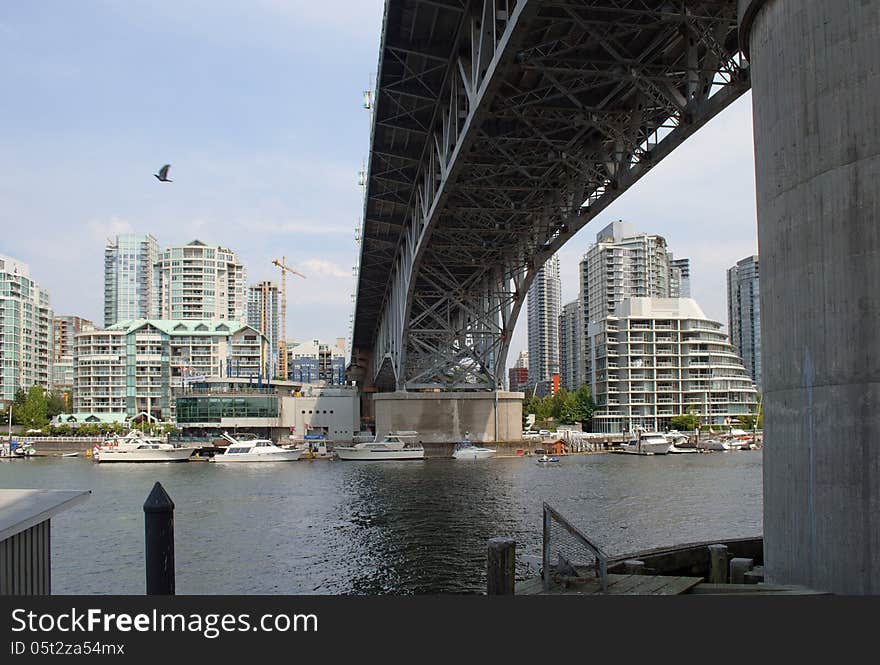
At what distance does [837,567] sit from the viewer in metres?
9.74

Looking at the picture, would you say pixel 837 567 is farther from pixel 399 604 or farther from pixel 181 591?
pixel 181 591

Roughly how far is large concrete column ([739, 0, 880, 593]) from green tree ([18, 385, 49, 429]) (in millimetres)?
123248

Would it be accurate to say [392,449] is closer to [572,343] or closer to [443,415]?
[443,415]

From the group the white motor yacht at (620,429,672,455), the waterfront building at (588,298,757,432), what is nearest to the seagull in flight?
the white motor yacht at (620,429,672,455)

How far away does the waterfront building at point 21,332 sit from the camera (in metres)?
153

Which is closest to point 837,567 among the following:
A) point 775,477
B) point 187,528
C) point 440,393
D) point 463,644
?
point 775,477

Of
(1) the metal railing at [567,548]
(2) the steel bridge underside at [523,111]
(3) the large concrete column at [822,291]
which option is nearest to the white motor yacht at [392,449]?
(2) the steel bridge underside at [523,111]

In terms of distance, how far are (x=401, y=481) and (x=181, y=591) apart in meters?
30.2

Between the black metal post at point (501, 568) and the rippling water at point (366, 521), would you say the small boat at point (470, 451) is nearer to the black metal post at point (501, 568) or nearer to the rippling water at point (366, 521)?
the rippling water at point (366, 521)

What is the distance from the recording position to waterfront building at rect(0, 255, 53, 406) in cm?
15275

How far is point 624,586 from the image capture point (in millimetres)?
12008

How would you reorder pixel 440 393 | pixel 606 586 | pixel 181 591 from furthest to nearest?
pixel 440 393 < pixel 181 591 < pixel 606 586

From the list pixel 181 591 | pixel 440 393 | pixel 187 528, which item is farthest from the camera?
pixel 440 393

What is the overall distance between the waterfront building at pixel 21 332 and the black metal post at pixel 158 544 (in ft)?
514
